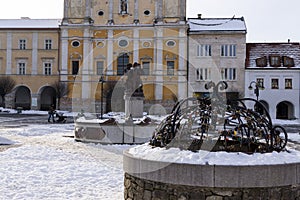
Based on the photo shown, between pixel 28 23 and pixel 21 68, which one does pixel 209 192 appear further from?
pixel 28 23

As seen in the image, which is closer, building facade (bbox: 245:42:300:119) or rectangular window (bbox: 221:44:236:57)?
building facade (bbox: 245:42:300:119)

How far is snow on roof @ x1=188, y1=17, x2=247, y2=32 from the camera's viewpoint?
1674 inches

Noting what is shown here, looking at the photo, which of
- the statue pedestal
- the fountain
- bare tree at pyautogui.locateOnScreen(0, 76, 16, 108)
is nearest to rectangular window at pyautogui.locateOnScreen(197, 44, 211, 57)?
bare tree at pyautogui.locateOnScreen(0, 76, 16, 108)

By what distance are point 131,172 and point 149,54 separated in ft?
127

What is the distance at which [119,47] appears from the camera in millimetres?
44594

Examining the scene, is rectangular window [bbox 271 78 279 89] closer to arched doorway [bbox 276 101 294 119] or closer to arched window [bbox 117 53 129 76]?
arched doorway [bbox 276 101 294 119]

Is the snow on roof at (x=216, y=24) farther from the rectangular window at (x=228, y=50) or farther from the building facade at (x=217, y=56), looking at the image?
the rectangular window at (x=228, y=50)

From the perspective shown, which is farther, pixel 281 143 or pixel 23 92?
pixel 23 92

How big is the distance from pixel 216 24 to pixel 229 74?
5.86 meters

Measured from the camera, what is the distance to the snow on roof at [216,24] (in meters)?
42.5

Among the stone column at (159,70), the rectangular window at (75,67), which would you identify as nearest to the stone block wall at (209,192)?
the stone column at (159,70)

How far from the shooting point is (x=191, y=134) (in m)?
6.87

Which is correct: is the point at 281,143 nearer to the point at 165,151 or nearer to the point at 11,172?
the point at 165,151

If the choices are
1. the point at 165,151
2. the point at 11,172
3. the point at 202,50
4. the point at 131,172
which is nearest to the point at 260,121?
the point at 165,151
